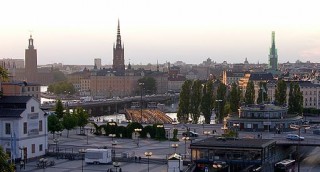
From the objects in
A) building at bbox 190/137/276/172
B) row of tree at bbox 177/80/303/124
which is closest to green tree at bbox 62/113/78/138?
row of tree at bbox 177/80/303/124

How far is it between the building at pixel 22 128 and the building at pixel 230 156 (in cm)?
1282

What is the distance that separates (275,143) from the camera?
43.1m

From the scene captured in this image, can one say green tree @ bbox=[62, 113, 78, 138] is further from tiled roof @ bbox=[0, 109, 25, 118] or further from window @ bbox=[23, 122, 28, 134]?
tiled roof @ bbox=[0, 109, 25, 118]

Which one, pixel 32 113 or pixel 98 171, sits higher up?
pixel 32 113

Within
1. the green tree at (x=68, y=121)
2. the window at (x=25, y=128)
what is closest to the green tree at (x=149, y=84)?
the green tree at (x=68, y=121)

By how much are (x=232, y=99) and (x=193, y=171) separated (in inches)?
1362

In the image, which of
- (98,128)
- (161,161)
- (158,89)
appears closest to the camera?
(161,161)

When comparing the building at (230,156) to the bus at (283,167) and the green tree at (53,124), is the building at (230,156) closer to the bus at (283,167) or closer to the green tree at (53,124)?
the bus at (283,167)

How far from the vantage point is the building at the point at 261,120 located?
57469 millimetres

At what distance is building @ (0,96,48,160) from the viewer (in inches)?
1715

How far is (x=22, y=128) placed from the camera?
44.2 m

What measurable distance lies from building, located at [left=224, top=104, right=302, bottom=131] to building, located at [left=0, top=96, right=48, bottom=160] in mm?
19379

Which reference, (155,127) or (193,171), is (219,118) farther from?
(193,171)

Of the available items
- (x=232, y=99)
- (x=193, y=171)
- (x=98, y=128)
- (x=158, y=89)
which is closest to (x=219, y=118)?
(x=232, y=99)
